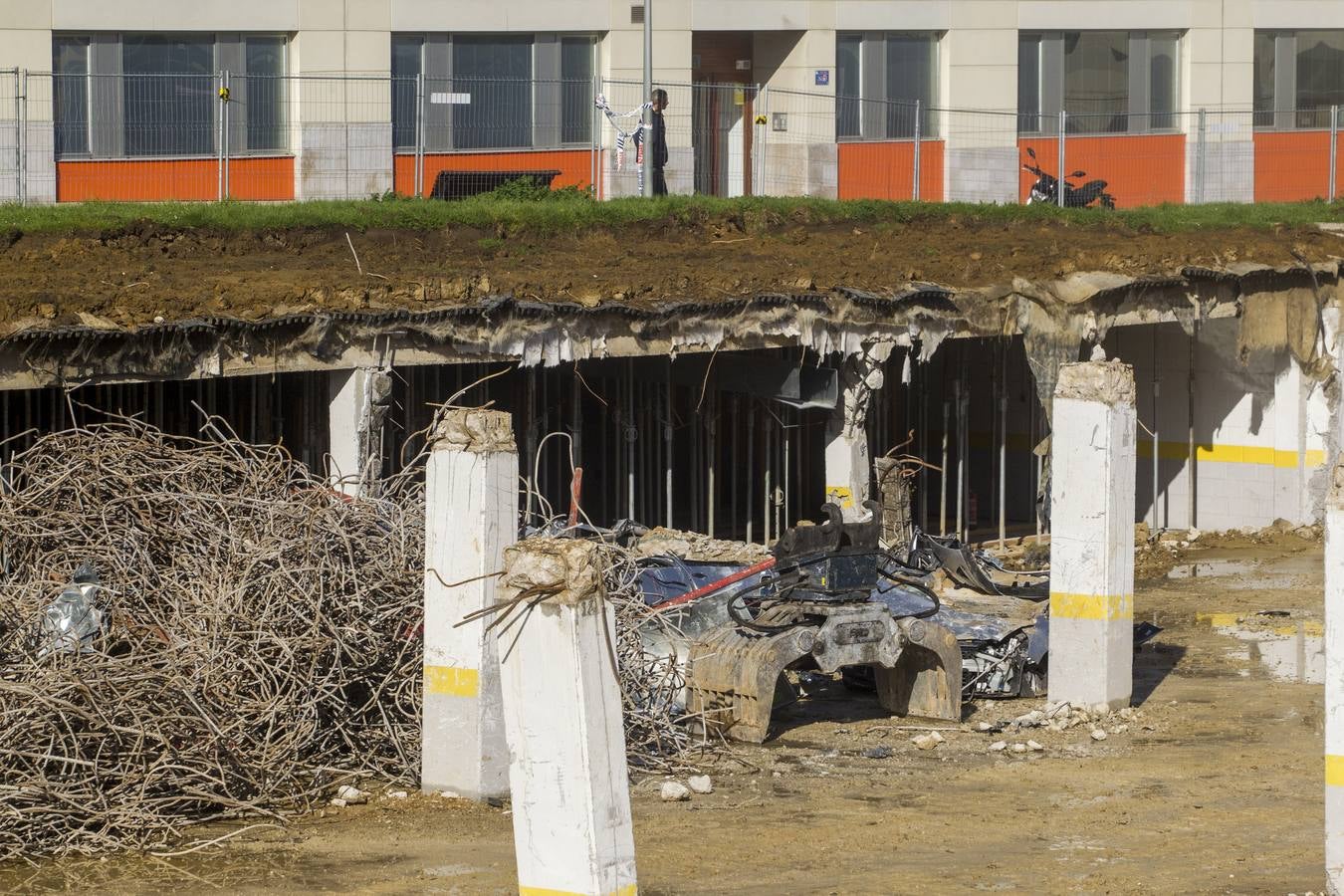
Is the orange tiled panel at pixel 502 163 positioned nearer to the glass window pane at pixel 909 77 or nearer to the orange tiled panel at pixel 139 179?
the orange tiled panel at pixel 139 179

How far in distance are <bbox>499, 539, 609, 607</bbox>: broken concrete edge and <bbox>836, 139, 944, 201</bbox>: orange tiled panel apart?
77.7ft

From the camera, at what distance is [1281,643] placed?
1564cm

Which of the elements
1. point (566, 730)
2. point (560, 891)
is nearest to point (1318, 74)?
point (566, 730)

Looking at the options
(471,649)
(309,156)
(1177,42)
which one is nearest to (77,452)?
(471,649)

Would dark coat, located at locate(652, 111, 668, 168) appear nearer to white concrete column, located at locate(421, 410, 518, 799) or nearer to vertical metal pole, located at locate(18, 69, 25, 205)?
vertical metal pole, located at locate(18, 69, 25, 205)

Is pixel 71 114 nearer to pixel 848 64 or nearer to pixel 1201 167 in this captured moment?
pixel 848 64

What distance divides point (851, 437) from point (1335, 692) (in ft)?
32.0

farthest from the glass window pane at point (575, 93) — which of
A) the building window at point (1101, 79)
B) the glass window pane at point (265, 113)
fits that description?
the building window at point (1101, 79)

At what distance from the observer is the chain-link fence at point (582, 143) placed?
84.7 feet

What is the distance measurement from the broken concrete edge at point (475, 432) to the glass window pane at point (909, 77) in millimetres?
22481

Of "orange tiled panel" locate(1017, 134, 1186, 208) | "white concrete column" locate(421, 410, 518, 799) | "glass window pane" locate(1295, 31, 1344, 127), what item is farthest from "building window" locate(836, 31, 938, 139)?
"white concrete column" locate(421, 410, 518, 799)

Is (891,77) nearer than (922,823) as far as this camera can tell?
No

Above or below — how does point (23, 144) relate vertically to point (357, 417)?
above

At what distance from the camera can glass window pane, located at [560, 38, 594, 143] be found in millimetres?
28969
